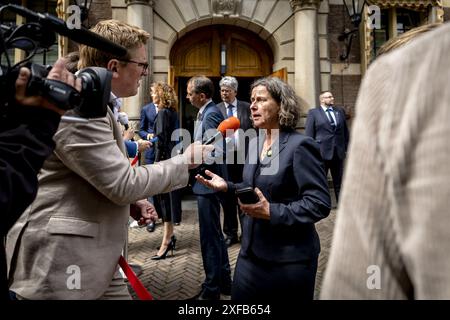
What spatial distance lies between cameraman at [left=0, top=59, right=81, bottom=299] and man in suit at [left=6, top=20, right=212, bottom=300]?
0.36m

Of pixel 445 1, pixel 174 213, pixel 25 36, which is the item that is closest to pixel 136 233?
pixel 174 213

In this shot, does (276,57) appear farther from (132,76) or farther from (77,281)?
(77,281)

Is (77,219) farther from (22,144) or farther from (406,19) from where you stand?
(406,19)

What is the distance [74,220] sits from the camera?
1458 millimetres

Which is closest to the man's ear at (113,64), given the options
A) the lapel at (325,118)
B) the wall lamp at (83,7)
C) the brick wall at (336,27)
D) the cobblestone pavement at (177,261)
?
the cobblestone pavement at (177,261)

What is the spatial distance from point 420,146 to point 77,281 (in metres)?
1.37

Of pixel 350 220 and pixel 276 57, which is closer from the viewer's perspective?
pixel 350 220

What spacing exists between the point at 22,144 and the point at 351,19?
772cm

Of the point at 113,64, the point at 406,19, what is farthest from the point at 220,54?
the point at 113,64

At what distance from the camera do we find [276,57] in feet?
27.7

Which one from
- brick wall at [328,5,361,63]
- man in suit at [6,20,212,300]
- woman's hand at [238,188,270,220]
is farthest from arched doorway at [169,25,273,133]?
man in suit at [6,20,212,300]

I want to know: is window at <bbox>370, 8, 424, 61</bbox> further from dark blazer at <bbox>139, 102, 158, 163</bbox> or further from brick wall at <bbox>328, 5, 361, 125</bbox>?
dark blazer at <bbox>139, 102, 158, 163</bbox>

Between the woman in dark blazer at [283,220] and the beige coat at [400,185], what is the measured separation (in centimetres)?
130

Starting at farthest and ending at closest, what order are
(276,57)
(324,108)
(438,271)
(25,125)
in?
1. (276,57)
2. (324,108)
3. (25,125)
4. (438,271)
